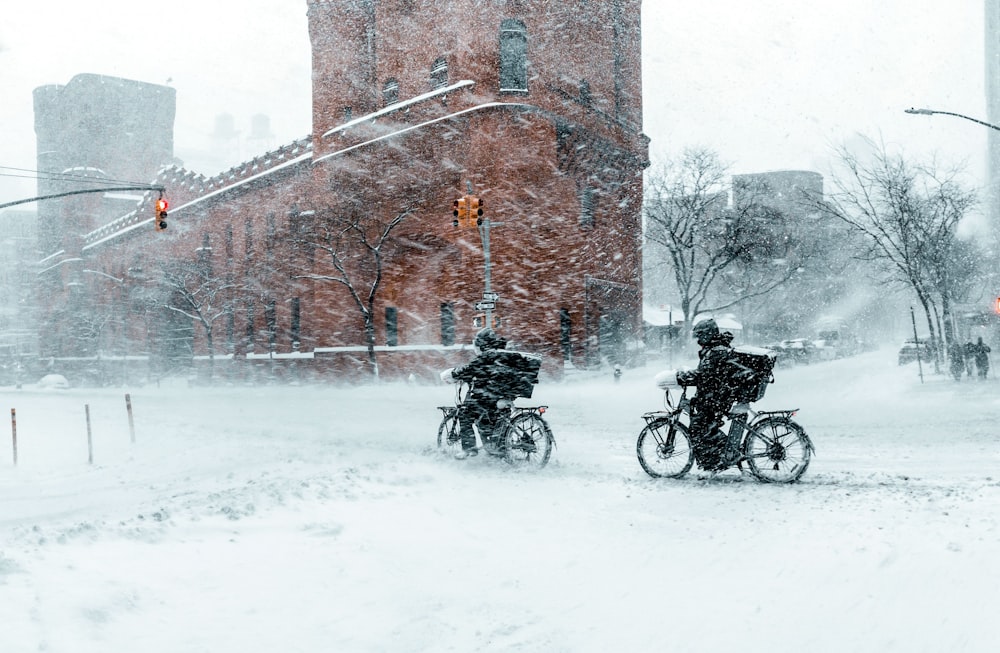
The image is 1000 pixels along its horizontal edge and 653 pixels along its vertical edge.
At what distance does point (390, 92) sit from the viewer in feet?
119

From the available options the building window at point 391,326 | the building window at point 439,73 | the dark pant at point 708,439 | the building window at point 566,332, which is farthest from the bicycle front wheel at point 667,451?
the building window at point 391,326

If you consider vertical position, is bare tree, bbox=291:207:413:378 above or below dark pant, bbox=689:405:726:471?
above

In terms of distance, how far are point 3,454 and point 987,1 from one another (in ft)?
317

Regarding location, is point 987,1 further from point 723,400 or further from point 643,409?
point 723,400

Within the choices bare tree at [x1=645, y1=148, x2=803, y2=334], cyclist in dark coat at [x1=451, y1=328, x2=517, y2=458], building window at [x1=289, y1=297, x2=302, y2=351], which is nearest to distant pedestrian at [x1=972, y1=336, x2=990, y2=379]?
bare tree at [x1=645, y1=148, x2=803, y2=334]

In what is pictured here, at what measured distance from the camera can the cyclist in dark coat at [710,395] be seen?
8.62 meters

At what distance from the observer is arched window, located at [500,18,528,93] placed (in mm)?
31953

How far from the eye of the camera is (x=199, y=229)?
51.8m

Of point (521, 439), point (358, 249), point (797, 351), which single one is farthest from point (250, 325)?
point (521, 439)

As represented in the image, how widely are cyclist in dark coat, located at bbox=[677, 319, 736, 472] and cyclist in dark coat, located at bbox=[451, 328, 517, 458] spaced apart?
7.70ft

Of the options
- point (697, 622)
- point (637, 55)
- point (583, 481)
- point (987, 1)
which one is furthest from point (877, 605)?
point (987, 1)

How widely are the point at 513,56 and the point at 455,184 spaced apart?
5.24m

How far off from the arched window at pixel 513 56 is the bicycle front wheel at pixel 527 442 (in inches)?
943

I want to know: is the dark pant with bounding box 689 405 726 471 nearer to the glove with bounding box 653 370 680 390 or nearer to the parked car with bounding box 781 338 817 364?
the glove with bounding box 653 370 680 390
